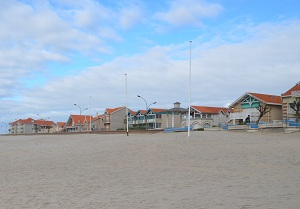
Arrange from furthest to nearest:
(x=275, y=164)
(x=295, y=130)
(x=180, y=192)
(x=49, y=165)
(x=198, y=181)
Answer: (x=295, y=130) < (x=49, y=165) < (x=275, y=164) < (x=198, y=181) < (x=180, y=192)

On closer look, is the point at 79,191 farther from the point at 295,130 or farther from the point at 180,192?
the point at 295,130

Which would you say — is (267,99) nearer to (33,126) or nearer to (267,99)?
(267,99)

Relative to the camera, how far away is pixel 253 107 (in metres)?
50.8

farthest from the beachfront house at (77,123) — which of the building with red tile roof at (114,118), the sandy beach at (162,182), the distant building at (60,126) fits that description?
the sandy beach at (162,182)

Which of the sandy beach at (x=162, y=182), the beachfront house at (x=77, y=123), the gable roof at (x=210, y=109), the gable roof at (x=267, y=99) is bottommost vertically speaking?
the sandy beach at (x=162, y=182)

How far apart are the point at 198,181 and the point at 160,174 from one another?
189 centimetres

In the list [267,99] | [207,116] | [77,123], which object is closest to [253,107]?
[267,99]

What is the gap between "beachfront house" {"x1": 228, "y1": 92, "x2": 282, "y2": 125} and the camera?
4931 cm

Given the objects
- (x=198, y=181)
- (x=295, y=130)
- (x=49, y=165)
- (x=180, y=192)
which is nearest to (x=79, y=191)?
(x=180, y=192)

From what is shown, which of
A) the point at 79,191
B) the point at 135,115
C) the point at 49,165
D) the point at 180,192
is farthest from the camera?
the point at 135,115

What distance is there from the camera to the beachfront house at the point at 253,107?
49312 millimetres

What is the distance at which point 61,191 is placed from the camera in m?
9.99

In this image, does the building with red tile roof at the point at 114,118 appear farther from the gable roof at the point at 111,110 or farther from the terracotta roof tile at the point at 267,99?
the terracotta roof tile at the point at 267,99

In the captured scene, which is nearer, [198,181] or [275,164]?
[198,181]
